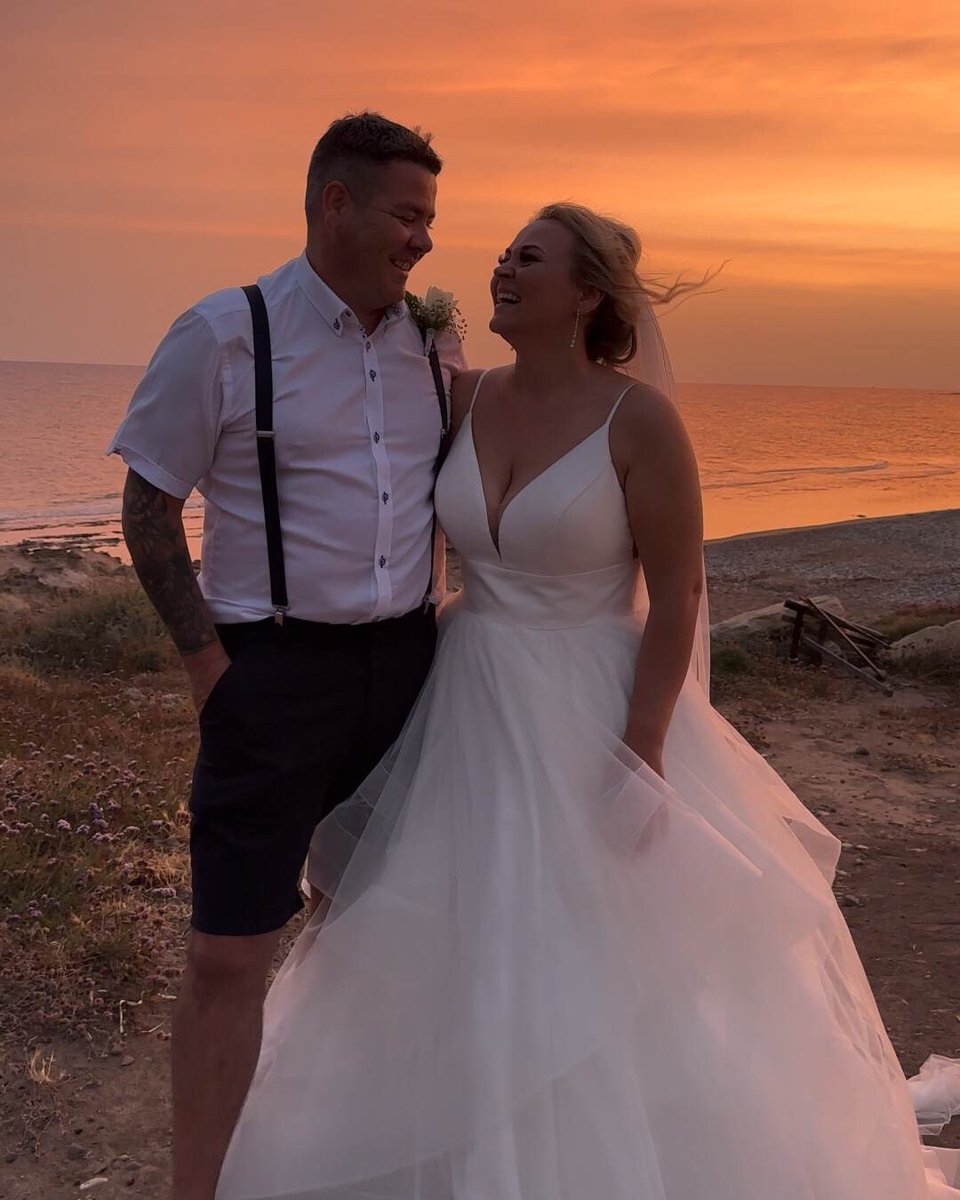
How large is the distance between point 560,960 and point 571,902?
0.15 metres

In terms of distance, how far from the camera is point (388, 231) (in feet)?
9.93

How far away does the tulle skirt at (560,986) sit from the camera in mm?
2807

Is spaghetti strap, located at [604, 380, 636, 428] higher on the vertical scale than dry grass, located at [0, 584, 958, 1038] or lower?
higher

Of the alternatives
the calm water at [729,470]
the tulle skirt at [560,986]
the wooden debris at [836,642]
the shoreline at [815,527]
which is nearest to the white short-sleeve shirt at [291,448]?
the tulle skirt at [560,986]

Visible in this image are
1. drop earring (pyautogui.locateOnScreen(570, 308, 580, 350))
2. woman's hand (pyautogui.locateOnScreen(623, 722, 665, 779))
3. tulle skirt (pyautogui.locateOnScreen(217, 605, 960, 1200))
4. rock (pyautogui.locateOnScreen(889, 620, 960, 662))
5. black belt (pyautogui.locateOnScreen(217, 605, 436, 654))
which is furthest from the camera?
rock (pyautogui.locateOnScreen(889, 620, 960, 662))

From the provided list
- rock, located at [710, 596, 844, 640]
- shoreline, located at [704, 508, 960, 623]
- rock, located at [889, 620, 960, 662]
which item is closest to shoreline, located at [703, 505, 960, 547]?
shoreline, located at [704, 508, 960, 623]

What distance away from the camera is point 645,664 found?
318cm

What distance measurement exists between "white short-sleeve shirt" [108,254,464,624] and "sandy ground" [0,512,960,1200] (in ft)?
5.92

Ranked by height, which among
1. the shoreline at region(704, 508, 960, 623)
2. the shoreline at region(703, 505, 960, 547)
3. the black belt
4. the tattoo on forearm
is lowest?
the shoreline at region(703, 505, 960, 547)

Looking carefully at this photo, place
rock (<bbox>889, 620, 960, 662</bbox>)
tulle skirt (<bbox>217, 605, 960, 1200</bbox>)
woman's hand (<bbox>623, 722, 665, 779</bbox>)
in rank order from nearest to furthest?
tulle skirt (<bbox>217, 605, 960, 1200</bbox>)
woman's hand (<bbox>623, 722, 665, 779</bbox>)
rock (<bbox>889, 620, 960, 662</bbox>)

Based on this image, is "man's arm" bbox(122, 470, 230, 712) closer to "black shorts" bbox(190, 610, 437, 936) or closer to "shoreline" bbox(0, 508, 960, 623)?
"black shorts" bbox(190, 610, 437, 936)

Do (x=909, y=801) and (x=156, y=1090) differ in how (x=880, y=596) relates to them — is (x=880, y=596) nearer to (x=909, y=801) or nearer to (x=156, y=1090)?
(x=909, y=801)

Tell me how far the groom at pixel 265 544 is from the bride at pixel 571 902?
238 millimetres

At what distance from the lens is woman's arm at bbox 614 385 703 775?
3.12 m
